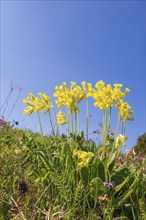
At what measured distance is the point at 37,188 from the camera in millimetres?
3139

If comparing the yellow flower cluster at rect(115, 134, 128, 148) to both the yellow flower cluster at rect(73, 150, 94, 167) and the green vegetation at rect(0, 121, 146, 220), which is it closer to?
the green vegetation at rect(0, 121, 146, 220)

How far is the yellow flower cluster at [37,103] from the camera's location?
10.4ft

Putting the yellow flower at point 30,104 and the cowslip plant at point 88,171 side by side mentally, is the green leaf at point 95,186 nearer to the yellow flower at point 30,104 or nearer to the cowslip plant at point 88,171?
the cowslip plant at point 88,171

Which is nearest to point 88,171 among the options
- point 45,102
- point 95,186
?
point 95,186

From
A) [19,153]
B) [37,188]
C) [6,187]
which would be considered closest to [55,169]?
[37,188]

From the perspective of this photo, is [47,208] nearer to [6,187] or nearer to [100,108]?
[6,187]

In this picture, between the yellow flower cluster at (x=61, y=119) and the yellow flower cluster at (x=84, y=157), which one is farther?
the yellow flower cluster at (x=61, y=119)

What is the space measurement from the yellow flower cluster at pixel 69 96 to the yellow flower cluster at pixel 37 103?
191 mm

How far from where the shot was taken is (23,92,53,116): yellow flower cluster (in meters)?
3.17

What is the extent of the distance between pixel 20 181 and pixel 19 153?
79cm

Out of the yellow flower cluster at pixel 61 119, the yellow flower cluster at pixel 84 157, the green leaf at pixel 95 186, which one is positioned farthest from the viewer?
the yellow flower cluster at pixel 61 119

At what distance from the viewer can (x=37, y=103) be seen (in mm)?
3195

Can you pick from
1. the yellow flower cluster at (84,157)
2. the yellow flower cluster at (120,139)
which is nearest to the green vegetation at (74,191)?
the yellow flower cluster at (84,157)

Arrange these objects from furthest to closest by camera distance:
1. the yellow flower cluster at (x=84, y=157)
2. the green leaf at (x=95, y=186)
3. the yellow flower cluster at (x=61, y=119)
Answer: the yellow flower cluster at (x=61, y=119)
the green leaf at (x=95, y=186)
the yellow flower cluster at (x=84, y=157)
